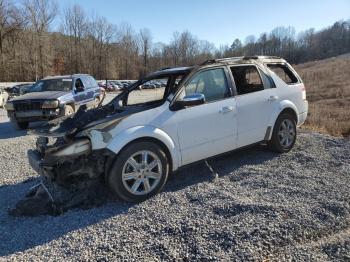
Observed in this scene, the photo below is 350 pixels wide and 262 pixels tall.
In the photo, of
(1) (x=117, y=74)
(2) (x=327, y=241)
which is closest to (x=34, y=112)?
(2) (x=327, y=241)

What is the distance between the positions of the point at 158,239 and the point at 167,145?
4.75 ft

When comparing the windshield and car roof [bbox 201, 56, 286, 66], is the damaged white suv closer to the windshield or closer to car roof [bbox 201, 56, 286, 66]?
car roof [bbox 201, 56, 286, 66]

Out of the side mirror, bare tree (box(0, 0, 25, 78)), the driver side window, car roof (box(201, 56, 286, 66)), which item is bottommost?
the side mirror

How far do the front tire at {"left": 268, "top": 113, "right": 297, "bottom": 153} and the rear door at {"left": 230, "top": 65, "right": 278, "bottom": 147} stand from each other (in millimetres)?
318

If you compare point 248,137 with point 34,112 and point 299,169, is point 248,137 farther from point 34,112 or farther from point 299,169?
point 34,112

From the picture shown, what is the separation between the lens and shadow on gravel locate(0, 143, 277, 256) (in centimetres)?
388

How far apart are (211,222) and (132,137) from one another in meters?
1.44

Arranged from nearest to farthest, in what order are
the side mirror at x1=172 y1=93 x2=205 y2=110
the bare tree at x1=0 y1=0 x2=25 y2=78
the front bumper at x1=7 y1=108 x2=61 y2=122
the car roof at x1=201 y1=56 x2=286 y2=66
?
the side mirror at x1=172 y1=93 x2=205 y2=110 → the car roof at x1=201 y1=56 x2=286 y2=66 → the front bumper at x1=7 y1=108 x2=61 y2=122 → the bare tree at x1=0 y1=0 x2=25 y2=78

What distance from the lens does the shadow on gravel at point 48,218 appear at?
388cm

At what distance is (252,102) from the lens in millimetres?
5820

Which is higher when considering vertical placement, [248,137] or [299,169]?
[248,137]

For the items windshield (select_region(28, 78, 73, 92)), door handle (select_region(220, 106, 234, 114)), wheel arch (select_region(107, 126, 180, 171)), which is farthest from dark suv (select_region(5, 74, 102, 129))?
wheel arch (select_region(107, 126, 180, 171))

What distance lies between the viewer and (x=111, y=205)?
4.62 meters

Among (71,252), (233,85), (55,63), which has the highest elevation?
(55,63)
